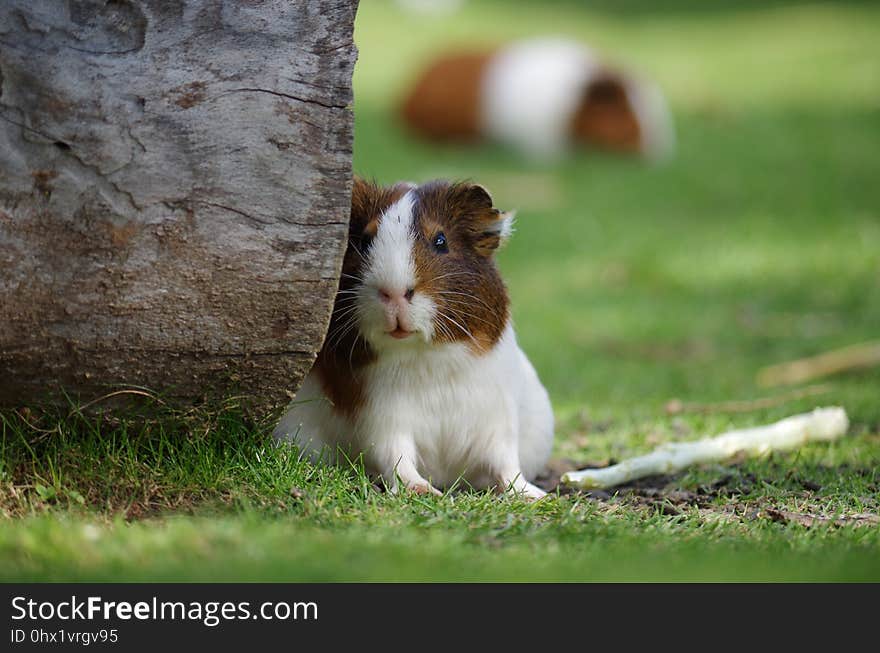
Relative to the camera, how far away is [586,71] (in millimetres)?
13852

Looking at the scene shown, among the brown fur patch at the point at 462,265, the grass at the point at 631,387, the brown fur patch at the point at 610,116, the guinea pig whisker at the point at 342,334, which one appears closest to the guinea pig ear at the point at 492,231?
the brown fur patch at the point at 462,265

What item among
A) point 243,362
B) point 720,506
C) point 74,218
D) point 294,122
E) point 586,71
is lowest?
point 720,506

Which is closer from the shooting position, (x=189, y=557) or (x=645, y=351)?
(x=189, y=557)

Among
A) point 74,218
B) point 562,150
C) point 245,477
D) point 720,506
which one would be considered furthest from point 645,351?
point 562,150

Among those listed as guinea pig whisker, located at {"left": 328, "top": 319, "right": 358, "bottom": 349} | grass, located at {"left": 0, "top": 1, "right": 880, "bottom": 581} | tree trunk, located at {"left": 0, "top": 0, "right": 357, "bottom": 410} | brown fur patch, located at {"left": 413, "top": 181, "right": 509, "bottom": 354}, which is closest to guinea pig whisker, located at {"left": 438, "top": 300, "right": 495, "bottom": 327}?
brown fur patch, located at {"left": 413, "top": 181, "right": 509, "bottom": 354}

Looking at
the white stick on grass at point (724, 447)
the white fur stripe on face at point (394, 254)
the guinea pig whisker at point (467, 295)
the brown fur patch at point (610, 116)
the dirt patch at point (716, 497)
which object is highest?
the brown fur patch at point (610, 116)

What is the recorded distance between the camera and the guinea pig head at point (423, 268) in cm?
424

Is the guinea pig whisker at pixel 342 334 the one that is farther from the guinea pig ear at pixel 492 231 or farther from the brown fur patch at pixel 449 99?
the brown fur patch at pixel 449 99

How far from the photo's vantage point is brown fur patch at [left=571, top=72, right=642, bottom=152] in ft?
44.2

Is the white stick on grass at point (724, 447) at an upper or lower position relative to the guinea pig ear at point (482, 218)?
lower

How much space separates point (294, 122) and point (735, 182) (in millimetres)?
8968

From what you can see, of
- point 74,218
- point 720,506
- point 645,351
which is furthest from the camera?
point 645,351

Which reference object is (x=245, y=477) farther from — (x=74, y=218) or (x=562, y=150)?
(x=562, y=150)

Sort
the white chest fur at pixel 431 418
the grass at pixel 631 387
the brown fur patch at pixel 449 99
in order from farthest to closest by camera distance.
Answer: the brown fur patch at pixel 449 99, the white chest fur at pixel 431 418, the grass at pixel 631 387
